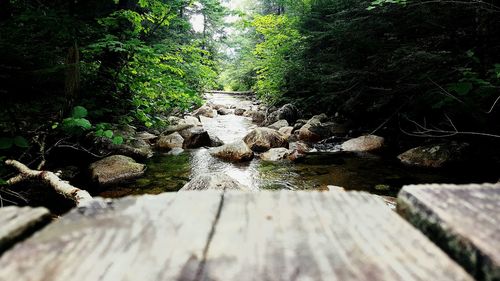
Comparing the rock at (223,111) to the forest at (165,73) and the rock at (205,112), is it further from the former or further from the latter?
the forest at (165,73)

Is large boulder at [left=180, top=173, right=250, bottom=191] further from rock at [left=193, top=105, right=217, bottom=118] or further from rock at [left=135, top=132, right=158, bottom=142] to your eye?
rock at [left=193, top=105, right=217, bottom=118]

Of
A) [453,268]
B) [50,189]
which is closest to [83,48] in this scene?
[50,189]

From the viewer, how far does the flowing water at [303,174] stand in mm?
5648

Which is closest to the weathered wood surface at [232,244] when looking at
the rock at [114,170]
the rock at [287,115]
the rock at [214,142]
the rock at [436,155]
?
the rock at [114,170]

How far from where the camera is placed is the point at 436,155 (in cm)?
671

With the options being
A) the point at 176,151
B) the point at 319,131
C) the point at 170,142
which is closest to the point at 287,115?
the point at 319,131

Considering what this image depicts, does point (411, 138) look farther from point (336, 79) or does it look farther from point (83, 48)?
point (83, 48)

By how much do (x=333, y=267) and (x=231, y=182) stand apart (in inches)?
169

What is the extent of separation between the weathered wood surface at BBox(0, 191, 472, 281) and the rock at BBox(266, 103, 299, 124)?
41.7 feet

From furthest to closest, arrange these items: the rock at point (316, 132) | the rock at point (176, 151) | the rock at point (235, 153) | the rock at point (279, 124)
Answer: the rock at point (279, 124), the rock at point (316, 132), the rock at point (176, 151), the rock at point (235, 153)

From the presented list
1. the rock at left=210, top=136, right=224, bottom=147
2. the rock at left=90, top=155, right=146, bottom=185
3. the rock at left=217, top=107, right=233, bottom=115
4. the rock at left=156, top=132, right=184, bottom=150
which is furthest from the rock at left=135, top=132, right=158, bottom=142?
the rock at left=217, top=107, right=233, bottom=115

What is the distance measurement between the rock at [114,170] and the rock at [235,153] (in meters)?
2.03

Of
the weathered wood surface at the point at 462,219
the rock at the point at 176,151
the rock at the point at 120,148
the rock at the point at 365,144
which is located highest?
the weathered wood surface at the point at 462,219

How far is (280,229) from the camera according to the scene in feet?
2.15
